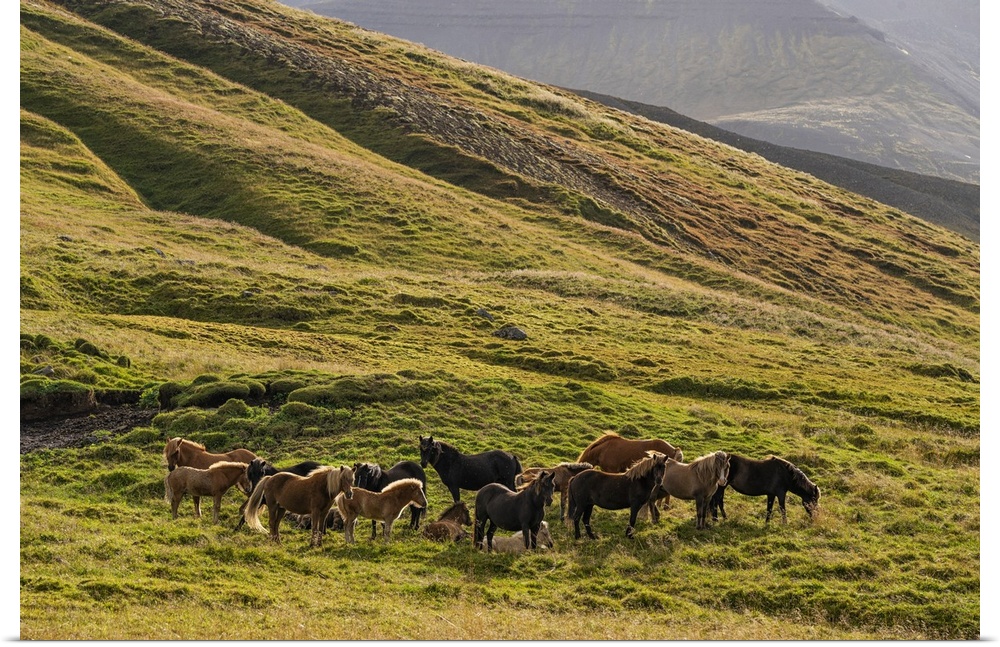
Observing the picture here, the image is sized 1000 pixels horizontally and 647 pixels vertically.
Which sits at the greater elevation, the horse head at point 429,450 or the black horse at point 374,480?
the horse head at point 429,450

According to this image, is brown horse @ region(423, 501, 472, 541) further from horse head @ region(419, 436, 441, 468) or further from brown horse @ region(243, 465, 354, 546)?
brown horse @ region(243, 465, 354, 546)

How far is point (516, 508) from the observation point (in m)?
19.6

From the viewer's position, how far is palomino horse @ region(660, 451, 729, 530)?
69.7 feet

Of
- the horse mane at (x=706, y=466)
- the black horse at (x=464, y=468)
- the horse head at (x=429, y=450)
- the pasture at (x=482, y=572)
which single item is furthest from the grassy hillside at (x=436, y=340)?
the horse head at (x=429, y=450)

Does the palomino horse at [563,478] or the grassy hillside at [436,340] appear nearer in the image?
the grassy hillside at [436,340]

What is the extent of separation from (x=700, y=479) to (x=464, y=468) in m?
5.87

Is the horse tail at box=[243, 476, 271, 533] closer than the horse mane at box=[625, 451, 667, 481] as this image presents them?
Yes

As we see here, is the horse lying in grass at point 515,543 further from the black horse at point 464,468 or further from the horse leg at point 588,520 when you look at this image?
the black horse at point 464,468

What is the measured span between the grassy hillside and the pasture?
0.30 ft

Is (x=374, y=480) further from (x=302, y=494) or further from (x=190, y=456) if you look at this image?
(x=190, y=456)

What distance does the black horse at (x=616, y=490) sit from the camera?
816 inches

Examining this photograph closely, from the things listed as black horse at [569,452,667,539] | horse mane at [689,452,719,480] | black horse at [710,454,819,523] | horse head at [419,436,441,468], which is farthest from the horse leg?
horse head at [419,436,441,468]

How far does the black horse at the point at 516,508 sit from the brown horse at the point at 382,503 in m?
1.47

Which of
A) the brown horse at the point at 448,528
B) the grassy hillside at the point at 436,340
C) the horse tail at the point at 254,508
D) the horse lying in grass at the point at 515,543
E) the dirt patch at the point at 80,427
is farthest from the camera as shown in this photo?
the dirt patch at the point at 80,427
